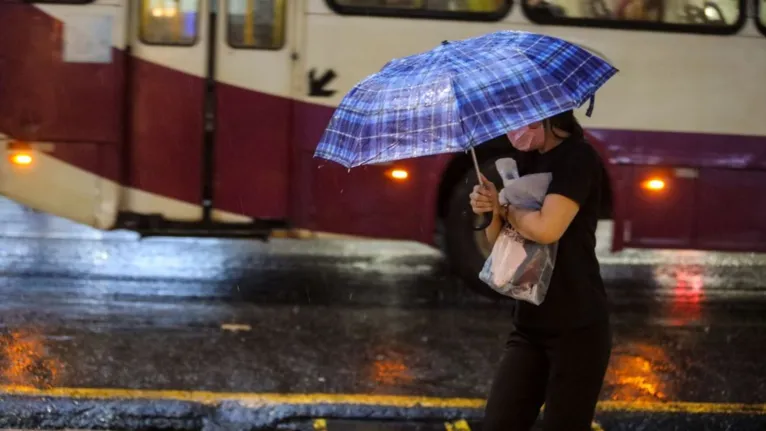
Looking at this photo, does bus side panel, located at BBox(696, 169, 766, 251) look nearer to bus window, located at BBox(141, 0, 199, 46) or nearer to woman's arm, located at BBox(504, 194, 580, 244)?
bus window, located at BBox(141, 0, 199, 46)

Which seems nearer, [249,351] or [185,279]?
[249,351]

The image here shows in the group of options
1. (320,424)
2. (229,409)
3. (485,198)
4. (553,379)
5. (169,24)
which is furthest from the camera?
(169,24)

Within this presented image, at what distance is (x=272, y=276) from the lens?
8.13 meters

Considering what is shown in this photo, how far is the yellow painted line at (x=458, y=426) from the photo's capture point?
14.7 feet

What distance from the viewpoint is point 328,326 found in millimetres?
6430

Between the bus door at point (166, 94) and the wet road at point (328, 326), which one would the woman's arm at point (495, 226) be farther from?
the bus door at point (166, 94)

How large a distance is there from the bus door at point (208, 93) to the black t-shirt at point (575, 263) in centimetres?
428

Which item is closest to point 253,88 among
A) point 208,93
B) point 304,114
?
point 208,93

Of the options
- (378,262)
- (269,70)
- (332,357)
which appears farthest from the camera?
(378,262)

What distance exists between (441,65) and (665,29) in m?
4.81

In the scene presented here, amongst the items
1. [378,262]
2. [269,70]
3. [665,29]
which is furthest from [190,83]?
[665,29]

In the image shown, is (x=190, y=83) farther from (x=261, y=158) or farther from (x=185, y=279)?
(x=185, y=279)

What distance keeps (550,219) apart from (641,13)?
15.8 feet

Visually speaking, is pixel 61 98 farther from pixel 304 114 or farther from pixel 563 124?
pixel 563 124
